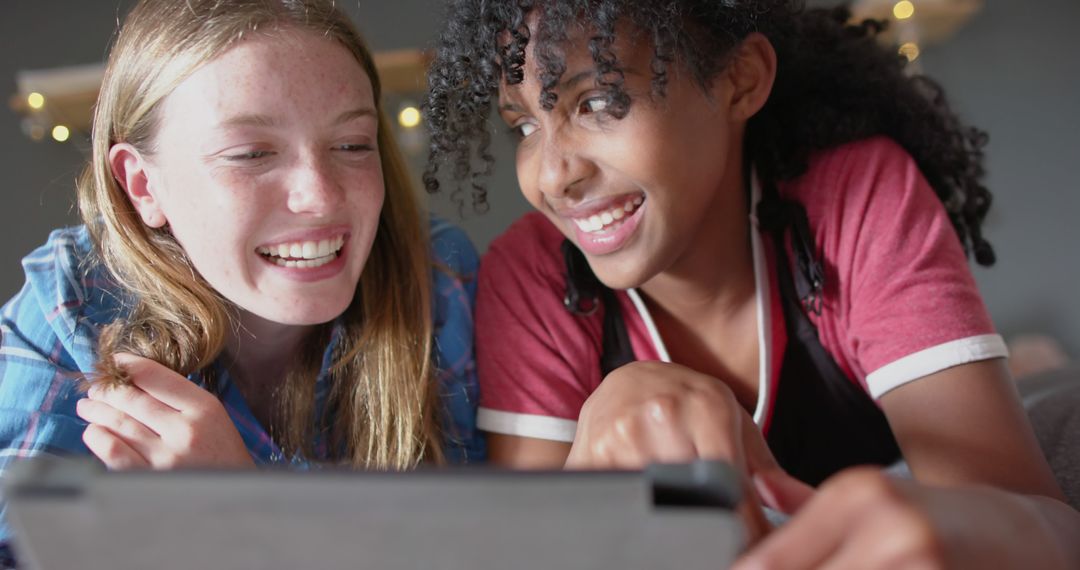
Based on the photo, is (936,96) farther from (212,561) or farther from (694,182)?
(212,561)

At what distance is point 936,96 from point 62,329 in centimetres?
109

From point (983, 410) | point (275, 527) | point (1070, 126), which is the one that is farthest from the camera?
point (1070, 126)

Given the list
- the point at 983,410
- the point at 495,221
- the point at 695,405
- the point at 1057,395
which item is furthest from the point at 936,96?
the point at 495,221

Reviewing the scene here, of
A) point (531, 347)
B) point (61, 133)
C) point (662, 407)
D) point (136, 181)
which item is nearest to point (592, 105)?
point (531, 347)

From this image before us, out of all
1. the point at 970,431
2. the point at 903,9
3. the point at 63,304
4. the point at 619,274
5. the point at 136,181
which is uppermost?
the point at 903,9

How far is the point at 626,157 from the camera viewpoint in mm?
923

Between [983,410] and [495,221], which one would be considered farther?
[495,221]

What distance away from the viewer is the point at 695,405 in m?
0.66

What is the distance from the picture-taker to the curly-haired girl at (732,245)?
2.90ft

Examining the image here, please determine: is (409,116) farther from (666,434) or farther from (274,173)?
(666,434)

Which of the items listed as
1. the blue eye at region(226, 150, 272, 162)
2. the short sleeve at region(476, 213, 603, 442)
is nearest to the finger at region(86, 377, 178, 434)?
the blue eye at region(226, 150, 272, 162)

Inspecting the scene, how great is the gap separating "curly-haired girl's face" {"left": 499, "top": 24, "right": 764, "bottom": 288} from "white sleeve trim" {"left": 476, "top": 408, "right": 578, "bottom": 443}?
6.4 inches

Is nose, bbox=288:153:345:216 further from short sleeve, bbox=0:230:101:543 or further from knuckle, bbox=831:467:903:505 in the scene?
knuckle, bbox=831:467:903:505

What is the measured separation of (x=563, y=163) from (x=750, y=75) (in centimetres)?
25
